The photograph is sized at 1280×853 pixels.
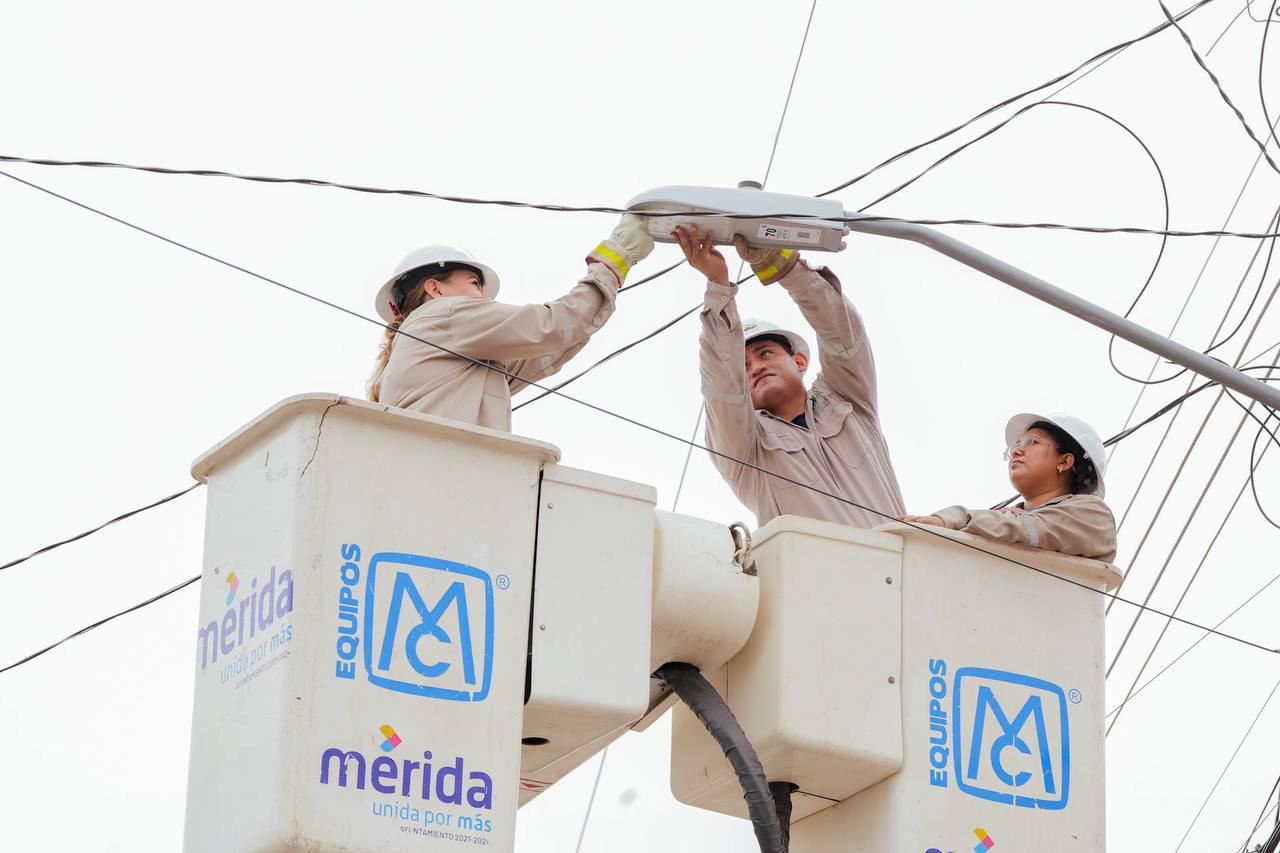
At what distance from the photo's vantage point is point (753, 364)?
320 inches

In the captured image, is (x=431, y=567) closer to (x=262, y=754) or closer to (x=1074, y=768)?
(x=262, y=754)

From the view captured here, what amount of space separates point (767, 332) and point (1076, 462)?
47.2 inches

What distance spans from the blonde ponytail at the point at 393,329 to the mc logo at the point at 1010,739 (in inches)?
79.3

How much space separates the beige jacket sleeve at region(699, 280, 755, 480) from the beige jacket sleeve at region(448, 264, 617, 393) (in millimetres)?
579

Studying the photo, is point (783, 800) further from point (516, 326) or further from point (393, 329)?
point (393, 329)

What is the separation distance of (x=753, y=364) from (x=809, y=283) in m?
0.47

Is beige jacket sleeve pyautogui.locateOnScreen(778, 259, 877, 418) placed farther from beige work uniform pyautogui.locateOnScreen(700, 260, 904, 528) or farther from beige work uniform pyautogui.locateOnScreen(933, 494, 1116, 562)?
beige work uniform pyautogui.locateOnScreen(933, 494, 1116, 562)

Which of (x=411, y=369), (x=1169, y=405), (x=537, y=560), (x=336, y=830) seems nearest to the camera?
(x=336, y=830)

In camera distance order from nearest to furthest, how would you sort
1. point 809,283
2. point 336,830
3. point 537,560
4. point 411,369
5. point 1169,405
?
point 336,830 → point 537,560 → point 411,369 → point 809,283 → point 1169,405

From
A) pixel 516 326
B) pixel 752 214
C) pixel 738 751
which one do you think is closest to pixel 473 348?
pixel 516 326

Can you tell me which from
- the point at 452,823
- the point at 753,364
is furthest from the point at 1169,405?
the point at 452,823

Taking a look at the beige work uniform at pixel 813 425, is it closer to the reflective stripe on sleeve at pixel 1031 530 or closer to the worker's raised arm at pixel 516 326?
the reflective stripe on sleeve at pixel 1031 530

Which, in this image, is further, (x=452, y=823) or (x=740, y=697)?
(x=740, y=697)

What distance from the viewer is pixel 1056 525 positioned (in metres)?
7.33
